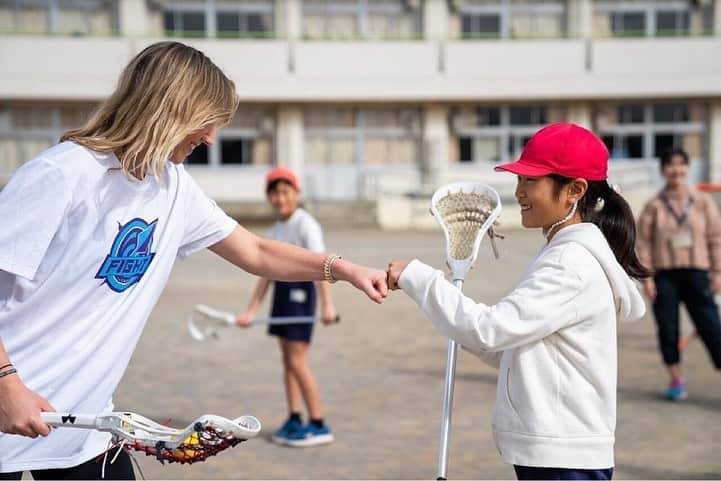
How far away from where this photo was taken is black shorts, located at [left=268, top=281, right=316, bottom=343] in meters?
6.35

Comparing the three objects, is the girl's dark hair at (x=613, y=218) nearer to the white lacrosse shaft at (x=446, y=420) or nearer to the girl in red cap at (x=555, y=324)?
the girl in red cap at (x=555, y=324)

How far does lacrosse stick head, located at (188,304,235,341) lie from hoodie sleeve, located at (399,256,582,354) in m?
4.77

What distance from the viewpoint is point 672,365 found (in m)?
7.21

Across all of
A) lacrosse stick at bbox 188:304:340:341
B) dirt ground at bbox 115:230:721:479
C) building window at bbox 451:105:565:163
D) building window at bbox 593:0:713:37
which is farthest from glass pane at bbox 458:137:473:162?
lacrosse stick at bbox 188:304:340:341

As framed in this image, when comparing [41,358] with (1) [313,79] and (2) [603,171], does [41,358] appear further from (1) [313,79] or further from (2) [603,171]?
(1) [313,79]

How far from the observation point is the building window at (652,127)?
34125 mm

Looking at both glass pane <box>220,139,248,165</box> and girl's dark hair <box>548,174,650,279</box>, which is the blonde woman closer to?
girl's dark hair <box>548,174,650,279</box>

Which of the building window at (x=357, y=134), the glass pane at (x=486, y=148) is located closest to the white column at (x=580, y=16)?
the glass pane at (x=486, y=148)

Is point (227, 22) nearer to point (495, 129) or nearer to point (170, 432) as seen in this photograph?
point (495, 129)

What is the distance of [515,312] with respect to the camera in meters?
2.76

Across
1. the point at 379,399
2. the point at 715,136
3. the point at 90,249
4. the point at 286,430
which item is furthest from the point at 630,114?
the point at 90,249

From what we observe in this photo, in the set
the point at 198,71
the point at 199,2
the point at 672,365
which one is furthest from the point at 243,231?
the point at 199,2

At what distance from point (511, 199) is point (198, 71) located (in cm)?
2760

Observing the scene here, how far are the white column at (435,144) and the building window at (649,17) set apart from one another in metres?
6.59
